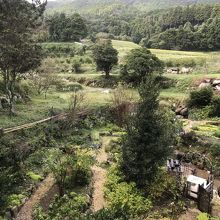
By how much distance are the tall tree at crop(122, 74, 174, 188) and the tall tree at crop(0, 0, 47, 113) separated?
985cm

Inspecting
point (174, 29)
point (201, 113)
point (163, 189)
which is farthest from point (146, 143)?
point (174, 29)

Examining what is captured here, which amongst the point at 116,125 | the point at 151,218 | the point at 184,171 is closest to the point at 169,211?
the point at 151,218

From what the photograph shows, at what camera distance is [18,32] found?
78.4 ft

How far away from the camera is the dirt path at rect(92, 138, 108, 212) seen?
57.2 feet

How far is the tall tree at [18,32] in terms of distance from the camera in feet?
75.2

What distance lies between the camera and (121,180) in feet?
62.8

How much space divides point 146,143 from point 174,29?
67.4m

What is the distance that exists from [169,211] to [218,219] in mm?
2291

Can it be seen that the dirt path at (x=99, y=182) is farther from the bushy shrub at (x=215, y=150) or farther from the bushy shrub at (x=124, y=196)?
the bushy shrub at (x=215, y=150)

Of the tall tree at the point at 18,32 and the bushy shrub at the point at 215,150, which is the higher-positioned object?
the tall tree at the point at 18,32

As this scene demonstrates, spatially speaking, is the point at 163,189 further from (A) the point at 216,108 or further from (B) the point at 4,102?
(A) the point at 216,108

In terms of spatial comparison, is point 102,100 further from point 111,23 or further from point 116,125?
point 111,23

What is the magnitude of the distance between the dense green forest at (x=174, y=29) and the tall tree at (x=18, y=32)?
172ft

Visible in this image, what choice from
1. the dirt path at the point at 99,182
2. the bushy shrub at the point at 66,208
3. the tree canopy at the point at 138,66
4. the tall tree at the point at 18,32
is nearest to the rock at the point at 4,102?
the tall tree at the point at 18,32
